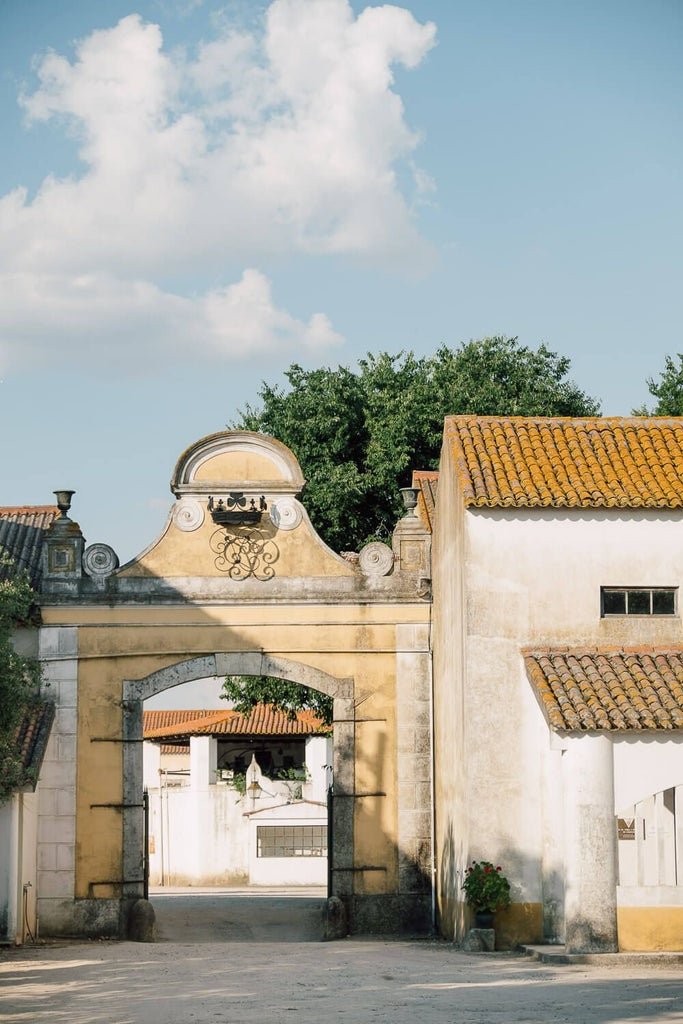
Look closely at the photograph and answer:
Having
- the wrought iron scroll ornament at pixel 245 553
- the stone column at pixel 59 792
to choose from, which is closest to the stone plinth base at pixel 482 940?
the stone column at pixel 59 792

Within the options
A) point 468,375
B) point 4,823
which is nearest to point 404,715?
point 4,823

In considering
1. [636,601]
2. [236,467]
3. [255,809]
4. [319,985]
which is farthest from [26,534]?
[255,809]

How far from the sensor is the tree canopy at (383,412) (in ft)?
114

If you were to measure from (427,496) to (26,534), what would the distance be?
727 centimetres

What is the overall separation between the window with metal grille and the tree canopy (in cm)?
1208

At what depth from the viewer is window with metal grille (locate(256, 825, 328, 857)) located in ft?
142

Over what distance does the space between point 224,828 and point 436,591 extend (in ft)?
74.7

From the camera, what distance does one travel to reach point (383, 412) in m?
36.5

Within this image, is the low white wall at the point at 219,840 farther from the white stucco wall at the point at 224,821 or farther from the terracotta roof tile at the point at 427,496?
the terracotta roof tile at the point at 427,496

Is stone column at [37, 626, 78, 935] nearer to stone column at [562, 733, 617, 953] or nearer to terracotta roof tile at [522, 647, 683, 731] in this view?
terracotta roof tile at [522, 647, 683, 731]

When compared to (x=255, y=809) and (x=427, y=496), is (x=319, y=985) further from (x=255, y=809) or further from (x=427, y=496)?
(x=255, y=809)

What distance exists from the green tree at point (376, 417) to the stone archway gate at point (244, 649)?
897 centimetres

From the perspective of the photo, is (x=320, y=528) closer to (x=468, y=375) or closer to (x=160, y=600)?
(x=468, y=375)

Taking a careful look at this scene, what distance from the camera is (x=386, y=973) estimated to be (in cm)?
1703
